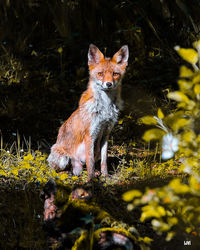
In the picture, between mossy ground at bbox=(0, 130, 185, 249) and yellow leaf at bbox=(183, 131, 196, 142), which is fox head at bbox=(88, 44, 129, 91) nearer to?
mossy ground at bbox=(0, 130, 185, 249)

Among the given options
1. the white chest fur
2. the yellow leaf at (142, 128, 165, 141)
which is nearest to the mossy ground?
the white chest fur

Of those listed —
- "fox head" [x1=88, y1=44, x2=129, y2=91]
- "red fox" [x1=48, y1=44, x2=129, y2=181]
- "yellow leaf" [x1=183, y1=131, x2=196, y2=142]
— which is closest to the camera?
"yellow leaf" [x1=183, y1=131, x2=196, y2=142]

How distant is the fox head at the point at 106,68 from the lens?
4777 mm

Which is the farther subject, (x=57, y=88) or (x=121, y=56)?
(x=57, y=88)

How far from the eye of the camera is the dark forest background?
715 cm

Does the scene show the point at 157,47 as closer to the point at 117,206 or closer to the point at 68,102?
the point at 68,102

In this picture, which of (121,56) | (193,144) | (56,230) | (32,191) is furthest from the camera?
(121,56)

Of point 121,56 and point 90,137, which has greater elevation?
point 121,56

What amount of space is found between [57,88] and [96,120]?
3090 mm

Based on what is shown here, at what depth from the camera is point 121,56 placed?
5129 millimetres

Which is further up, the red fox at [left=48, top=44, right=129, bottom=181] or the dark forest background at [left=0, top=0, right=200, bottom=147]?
the dark forest background at [left=0, top=0, right=200, bottom=147]

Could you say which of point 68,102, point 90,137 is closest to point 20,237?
point 90,137

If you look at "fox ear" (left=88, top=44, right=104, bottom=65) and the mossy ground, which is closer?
the mossy ground

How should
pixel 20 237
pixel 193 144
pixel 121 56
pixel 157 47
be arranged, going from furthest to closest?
1. pixel 157 47
2. pixel 121 56
3. pixel 20 237
4. pixel 193 144
